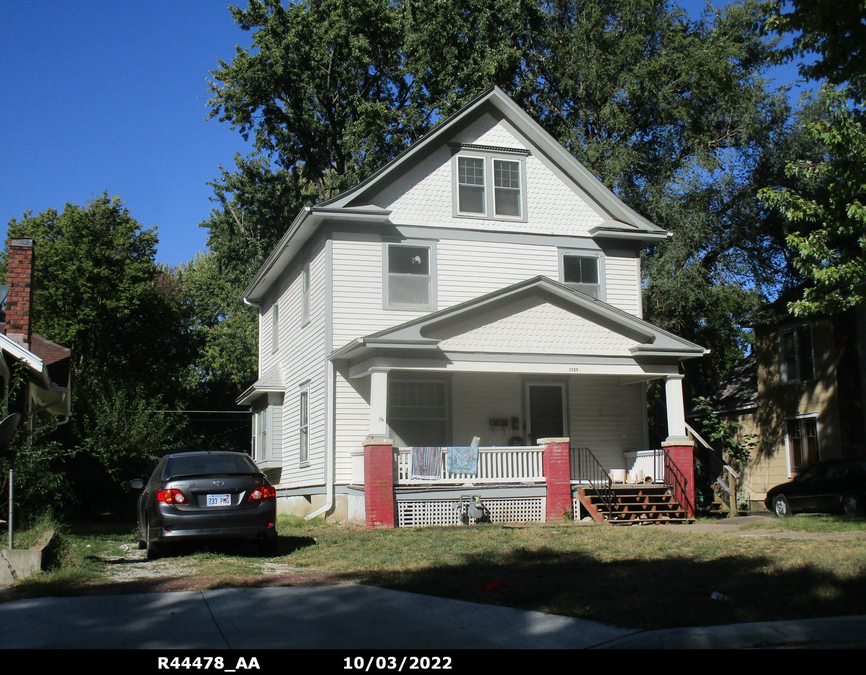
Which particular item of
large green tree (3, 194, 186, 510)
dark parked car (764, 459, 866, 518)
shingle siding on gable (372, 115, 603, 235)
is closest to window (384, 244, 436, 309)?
shingle siding on gable (372, 115, 603, 235)

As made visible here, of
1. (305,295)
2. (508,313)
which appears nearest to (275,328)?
(305,295)

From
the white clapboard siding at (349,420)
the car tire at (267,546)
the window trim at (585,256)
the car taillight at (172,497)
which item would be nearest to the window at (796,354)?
the window trim at (585,256)

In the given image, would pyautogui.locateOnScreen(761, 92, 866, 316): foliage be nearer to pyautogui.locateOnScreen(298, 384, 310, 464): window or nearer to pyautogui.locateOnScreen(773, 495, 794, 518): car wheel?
pyautogui.locateOnScreen(773, 495, 794, 518): car wheel

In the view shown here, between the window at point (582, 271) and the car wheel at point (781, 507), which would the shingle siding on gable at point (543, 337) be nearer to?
the window at point (582, 271)

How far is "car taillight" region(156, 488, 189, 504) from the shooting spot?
37.7 ft

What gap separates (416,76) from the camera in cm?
3319

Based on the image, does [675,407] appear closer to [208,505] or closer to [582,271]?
[582,271]

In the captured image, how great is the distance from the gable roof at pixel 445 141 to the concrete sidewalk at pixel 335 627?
41.6 ft

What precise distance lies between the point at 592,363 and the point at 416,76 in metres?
18.0

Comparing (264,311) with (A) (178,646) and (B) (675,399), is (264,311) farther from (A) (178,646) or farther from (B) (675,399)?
(A) (178,646)

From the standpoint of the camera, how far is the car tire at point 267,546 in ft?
39.8

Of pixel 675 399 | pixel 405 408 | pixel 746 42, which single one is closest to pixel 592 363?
pixel 675 399

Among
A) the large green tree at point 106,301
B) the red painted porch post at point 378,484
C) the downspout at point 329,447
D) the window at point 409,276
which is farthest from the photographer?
the large green tree at point 106,301

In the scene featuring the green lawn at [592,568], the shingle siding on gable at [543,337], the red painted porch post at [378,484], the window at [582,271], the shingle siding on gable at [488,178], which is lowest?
the green lawn at [592,568]
